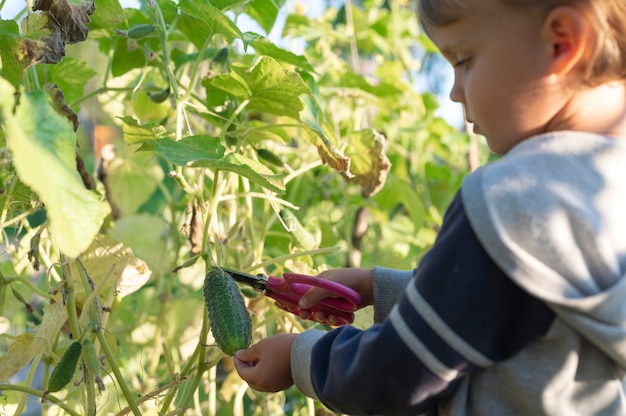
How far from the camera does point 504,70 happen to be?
67 cm

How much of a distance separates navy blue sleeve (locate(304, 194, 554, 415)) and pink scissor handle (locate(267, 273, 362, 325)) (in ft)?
0.54

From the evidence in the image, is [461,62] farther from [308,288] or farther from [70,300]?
[70,300]

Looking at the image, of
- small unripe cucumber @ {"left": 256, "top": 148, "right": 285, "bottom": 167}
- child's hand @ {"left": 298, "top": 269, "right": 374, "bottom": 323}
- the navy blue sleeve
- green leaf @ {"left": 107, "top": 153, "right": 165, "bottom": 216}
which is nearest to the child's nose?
the navy blue sleeve

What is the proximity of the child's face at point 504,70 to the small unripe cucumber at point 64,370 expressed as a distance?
0.41 metres

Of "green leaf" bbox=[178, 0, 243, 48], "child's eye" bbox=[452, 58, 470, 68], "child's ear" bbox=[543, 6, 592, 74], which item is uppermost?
"child's ear" bbox=[543, 6, 592, 74]

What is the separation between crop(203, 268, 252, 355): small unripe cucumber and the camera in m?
0.75

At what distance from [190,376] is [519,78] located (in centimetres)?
51

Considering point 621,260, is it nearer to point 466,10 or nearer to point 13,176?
point 466,10

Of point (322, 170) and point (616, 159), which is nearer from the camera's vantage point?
point (616, 159)

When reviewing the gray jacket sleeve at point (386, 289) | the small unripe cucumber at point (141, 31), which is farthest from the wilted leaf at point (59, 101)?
the gray jacket sleeve at point (386, 289)

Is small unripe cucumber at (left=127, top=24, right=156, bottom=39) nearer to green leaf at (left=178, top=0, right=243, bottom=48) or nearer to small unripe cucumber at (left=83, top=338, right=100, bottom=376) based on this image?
green leaf at (left=178, top=0, right=243, bottom=48)

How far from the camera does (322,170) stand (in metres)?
1.69

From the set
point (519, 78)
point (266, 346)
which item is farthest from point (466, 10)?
point (266, 346)

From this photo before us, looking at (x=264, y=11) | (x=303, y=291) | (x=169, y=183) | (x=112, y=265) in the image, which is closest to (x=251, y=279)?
(x=303, y=291)
